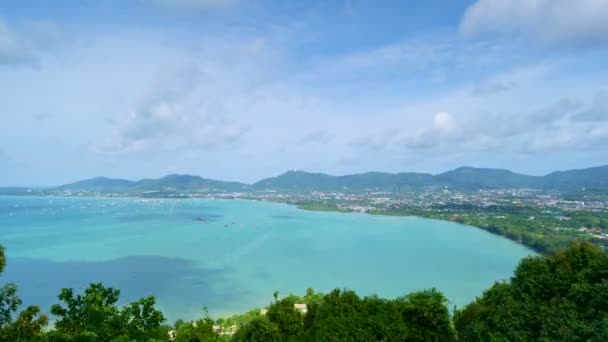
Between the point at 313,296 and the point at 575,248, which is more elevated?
the point at 575,248

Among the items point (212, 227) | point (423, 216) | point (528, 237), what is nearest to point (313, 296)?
point (528, 237)

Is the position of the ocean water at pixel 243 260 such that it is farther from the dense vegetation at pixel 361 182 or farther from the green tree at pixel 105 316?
the dense vegetation at pixel 361 182

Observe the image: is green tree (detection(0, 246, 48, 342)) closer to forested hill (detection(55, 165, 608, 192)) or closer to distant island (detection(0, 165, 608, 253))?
distant island (detection(0, 165, 608, 253))

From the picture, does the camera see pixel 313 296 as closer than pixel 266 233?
Yes

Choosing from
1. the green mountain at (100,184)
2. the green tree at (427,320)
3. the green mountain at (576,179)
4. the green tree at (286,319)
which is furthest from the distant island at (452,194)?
the green tree at (286,319)

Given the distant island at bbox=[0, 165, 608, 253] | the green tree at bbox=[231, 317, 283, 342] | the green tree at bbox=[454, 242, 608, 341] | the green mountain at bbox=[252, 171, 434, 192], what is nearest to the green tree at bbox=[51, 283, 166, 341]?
the green tree at bbox=[231, 317, 283, 342]

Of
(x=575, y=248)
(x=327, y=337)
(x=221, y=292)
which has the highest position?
(x=575, y=248)

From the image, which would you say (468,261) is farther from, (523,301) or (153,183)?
(153,183)

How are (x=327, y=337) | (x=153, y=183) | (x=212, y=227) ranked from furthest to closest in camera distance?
1. (x=153, y=183)
2. (x=212, y=227)
3. (x=327, y=337)
